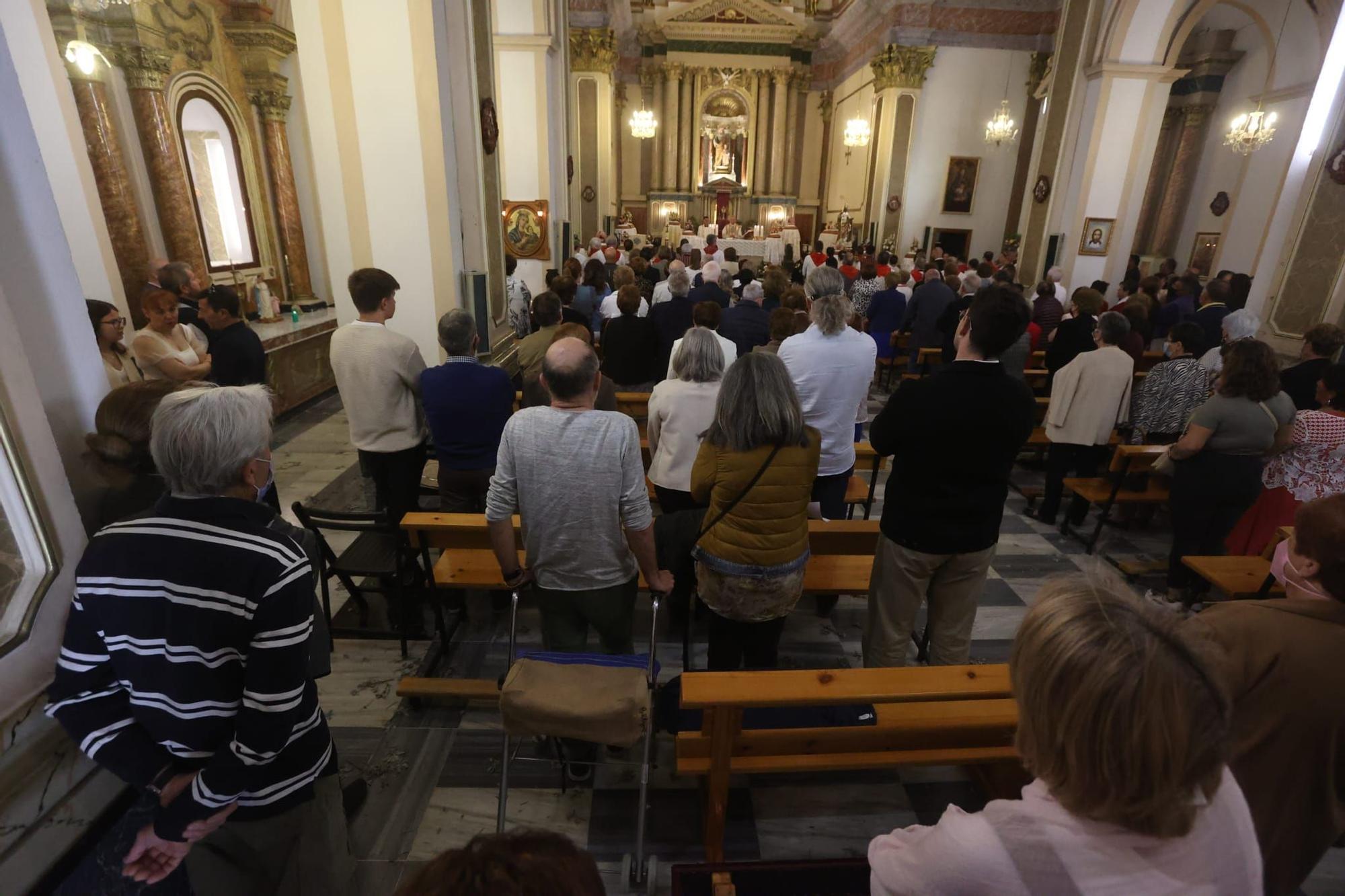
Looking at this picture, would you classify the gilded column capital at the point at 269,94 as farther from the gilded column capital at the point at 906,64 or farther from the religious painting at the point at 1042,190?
the gilded column capital at the point at 906,64

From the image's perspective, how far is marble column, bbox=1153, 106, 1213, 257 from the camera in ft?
44.4

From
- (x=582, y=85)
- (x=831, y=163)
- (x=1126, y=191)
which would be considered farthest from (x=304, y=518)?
(x=831, y=163)

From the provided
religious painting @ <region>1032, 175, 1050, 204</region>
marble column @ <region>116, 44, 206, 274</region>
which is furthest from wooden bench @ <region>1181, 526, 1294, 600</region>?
marble column @ <region>116, 44, 206, 274</region>

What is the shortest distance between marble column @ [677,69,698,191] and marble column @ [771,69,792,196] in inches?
106

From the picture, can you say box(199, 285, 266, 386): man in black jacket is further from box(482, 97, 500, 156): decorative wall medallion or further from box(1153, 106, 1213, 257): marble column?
box(1153, 106, 1213, 257): marble column

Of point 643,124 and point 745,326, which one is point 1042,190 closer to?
point 745,326

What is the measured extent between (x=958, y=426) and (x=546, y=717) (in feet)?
5.53

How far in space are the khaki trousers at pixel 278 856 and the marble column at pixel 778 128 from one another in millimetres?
23397

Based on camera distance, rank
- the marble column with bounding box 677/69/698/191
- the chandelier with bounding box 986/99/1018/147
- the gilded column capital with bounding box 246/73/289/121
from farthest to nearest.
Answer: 1. the marble column with bounding box 677/69/698/191
2. the chandelier with bounding box 986/99/1018/147
3. the gilded column capital with bounding box 246/73/289/121

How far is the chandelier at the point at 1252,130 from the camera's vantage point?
998 cm

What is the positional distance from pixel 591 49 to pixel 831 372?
1583cm

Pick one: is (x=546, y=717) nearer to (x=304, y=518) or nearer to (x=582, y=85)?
(x=304, y=518)

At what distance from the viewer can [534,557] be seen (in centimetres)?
228

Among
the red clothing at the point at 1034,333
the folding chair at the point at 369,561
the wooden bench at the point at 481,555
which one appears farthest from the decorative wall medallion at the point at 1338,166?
the folding chair at the point at 369,561
